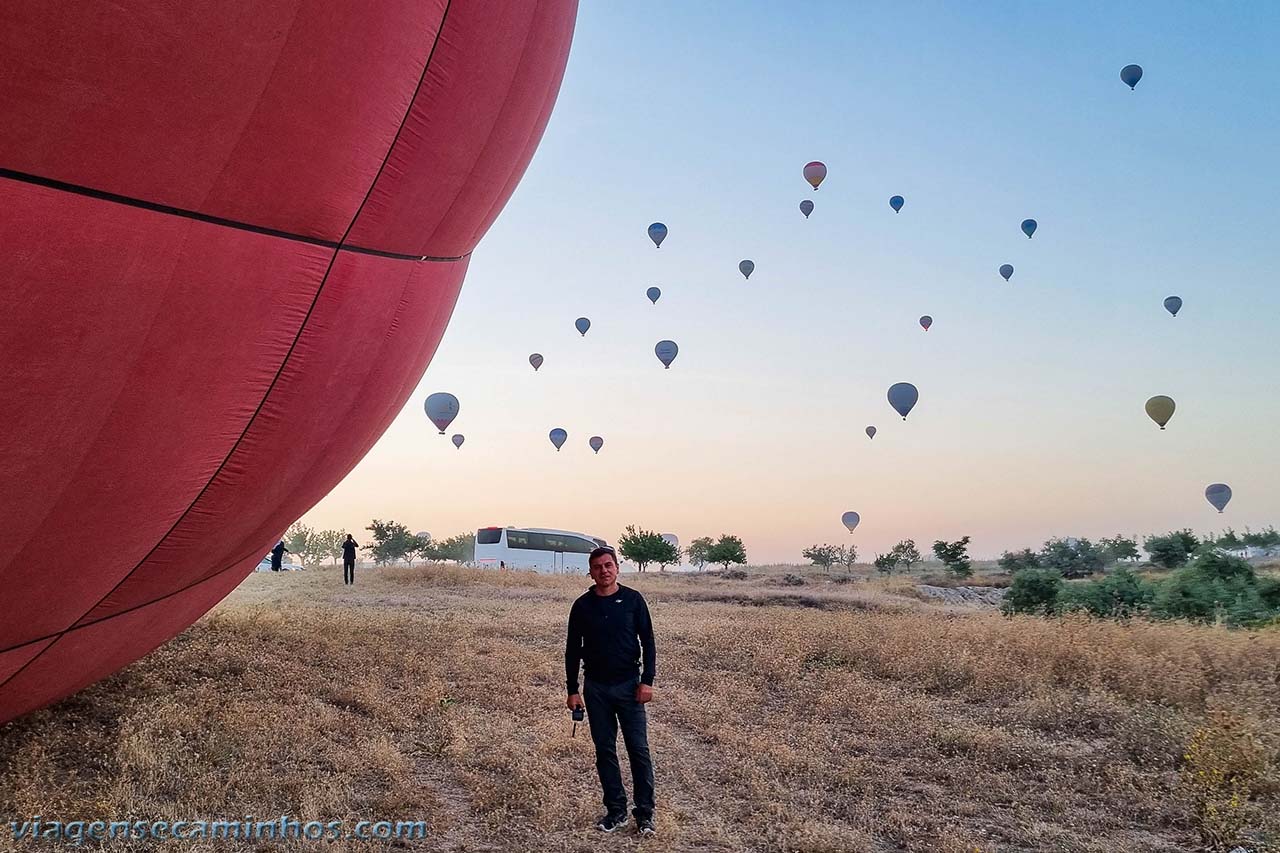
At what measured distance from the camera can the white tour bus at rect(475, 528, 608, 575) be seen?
39.9m

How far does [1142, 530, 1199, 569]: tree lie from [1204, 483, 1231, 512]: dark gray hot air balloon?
20.9 feet

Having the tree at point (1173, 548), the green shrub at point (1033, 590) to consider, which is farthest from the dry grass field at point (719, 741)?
the tree at point (1173, 548)

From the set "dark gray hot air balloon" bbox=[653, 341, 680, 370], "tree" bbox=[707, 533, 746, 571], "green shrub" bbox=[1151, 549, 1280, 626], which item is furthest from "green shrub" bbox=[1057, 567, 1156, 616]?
"tree" bbox=[707, 533, 746, 571]

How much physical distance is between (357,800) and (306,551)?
88415 millimetres

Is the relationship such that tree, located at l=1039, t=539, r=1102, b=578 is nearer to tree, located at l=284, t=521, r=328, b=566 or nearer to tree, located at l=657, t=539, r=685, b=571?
tree, located at l=657, t=539, r=685, b=571

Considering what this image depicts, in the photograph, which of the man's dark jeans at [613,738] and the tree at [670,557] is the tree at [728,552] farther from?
the man's dark jeans at [613,738]

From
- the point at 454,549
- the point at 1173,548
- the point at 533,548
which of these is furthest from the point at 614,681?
the point at 454,549

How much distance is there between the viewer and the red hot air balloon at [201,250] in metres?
2.53

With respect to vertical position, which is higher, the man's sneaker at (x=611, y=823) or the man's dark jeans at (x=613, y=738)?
the man's dark jeans at (x=613, y=738)

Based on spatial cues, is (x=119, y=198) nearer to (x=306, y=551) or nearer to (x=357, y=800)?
(x=357, y=800)

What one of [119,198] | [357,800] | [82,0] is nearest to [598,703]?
[357,800]

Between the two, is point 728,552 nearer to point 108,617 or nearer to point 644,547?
point 644,547

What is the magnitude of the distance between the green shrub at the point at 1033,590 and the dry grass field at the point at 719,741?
10806 mm

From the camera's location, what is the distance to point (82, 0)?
2365mm
